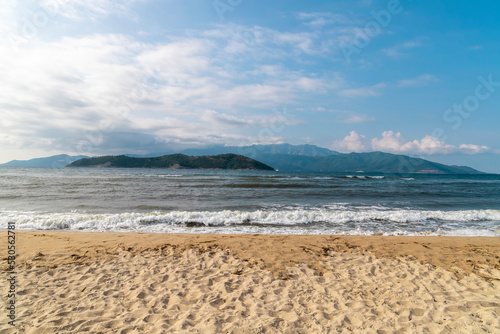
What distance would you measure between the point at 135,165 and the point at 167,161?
19060 millimetres

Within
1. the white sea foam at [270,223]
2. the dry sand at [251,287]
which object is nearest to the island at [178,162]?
the white sea foam at [270,223]


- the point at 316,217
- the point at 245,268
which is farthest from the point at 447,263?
the point at 316,217

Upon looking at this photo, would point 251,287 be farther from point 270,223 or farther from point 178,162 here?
point 178,162

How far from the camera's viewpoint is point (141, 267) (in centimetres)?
643

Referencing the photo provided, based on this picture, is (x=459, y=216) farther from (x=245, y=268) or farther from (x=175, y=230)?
(x=175, y=230)

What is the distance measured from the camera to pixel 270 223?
1297 cm

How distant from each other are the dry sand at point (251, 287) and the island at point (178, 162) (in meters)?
114

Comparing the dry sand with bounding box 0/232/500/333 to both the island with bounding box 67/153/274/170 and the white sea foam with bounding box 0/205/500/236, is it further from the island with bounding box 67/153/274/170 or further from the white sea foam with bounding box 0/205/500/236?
the island with bounding box 67/153/274/170

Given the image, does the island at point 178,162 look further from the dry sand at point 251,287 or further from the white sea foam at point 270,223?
the dry sand at point 251,287

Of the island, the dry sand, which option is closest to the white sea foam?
the dry sand

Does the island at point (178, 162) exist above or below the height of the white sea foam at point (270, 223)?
above

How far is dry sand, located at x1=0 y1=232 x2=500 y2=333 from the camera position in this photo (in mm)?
4219

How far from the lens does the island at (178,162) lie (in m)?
125

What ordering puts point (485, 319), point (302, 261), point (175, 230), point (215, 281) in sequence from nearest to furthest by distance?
point (485, 319)
point (215, 281)
point (302, 261)
point (175, 230)
